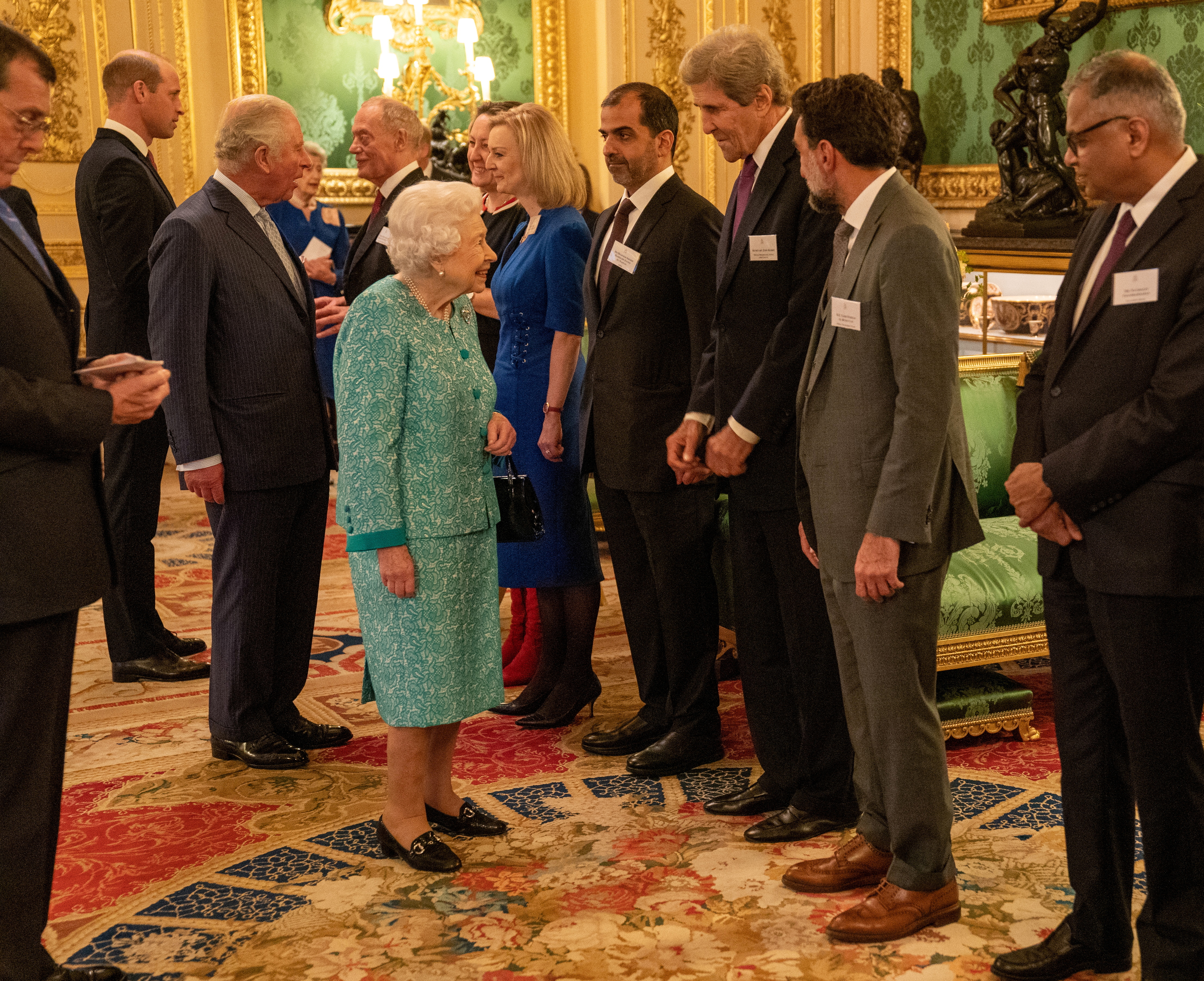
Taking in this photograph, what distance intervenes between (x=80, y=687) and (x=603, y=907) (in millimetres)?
2497

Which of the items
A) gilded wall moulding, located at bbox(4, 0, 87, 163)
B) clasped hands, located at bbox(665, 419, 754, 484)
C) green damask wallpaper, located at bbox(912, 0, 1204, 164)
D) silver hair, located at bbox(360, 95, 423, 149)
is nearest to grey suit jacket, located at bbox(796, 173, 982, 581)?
clasped hands, located at bbox(665, 419, 754, 484)

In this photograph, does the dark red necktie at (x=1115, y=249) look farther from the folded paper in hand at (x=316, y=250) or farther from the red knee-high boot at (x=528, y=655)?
the folded paper in hand at (x=316, y=250)

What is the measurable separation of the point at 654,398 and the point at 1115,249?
1462 millimetres

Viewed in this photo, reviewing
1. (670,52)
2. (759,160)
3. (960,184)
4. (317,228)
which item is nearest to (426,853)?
(759,160)

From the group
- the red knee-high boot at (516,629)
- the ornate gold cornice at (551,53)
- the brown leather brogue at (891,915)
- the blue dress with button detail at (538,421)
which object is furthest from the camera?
the ornate gold cornice at (551,53)

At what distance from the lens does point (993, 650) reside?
3.60 meters

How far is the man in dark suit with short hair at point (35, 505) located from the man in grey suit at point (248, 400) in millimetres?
1072

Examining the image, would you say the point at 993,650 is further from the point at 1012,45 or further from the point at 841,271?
the point at 1012,45

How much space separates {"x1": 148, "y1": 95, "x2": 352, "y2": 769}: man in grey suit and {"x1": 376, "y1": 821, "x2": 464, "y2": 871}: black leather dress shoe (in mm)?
746

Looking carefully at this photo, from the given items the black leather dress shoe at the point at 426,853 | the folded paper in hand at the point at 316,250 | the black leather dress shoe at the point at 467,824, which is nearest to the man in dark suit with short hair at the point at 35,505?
the black leather dress shoe at the point at 426,853

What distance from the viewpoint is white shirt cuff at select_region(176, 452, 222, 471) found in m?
3.35

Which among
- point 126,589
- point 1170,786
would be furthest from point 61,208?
point 1170,786

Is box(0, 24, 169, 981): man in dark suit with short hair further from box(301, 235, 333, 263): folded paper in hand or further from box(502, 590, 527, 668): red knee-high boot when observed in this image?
box(301, 235, 333, 263): folded paper in hand

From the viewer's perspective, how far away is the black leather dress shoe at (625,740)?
11.8 ft
